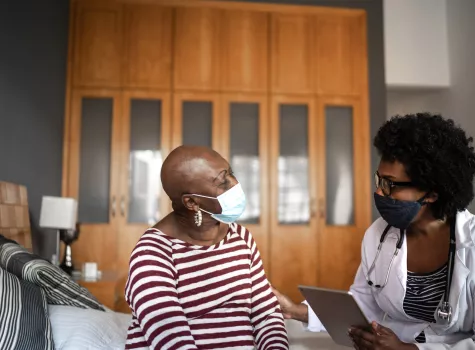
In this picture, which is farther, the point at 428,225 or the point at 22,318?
the point at 428,225

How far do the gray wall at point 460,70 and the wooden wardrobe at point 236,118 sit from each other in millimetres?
1000

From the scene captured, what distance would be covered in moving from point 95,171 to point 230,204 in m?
2.81

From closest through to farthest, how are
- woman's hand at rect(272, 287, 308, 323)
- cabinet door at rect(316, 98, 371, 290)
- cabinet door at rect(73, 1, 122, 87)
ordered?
woman's hand at rect(272, 287, 308, 323) < cabinet door at rect(73, 1, 122, 87) < cabinet door at rect(316, 98, 371, 290)

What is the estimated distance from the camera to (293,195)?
13.3 feet

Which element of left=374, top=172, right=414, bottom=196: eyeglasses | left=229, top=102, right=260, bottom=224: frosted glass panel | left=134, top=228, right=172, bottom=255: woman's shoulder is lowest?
left=134, top=228, right=172, bottom=255: woman's shoulder

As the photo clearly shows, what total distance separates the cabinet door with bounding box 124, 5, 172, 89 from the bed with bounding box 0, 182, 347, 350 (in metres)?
2.39

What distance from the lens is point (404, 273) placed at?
1.58m

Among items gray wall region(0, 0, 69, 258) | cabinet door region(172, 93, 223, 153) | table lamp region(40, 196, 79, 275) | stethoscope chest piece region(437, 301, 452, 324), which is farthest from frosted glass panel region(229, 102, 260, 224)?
stethoscope chest piece region(437, 301, 452, 324)

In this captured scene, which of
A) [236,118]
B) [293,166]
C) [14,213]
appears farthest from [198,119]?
[14,213]

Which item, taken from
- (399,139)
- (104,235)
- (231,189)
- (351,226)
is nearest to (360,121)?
(351,226)

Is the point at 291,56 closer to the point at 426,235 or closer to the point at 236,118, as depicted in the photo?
the point at 236,118

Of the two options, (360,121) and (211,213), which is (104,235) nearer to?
(360,121)

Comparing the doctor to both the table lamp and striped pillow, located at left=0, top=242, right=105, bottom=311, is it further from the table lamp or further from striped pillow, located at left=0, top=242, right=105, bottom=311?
the table lamp

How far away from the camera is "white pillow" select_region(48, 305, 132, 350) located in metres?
1.48
